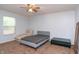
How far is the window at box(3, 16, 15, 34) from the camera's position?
207 inches

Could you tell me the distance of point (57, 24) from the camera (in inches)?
224

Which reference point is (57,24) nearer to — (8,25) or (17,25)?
(17,25)

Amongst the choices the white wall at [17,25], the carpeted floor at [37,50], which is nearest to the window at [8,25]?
the white wall at [17,25]

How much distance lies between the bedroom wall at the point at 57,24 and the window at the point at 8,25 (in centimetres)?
174

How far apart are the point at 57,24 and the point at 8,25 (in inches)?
127

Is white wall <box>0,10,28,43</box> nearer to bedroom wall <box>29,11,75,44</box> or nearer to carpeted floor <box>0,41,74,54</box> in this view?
bedroom wall <box>29,11,75,44</box>

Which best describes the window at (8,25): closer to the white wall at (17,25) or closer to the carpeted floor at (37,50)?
the white wall at (17,25)

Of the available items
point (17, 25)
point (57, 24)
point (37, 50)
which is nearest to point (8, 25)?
point (17, 25)

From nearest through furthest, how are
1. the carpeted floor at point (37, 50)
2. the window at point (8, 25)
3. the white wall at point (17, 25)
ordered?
the carpeted floor at point (37, 50)
the white wall at point (17, 25)
the window at point (8, 25)

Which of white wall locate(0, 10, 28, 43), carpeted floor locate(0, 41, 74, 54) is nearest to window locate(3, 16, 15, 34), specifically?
white wall locate(0, 10, 28, 43)

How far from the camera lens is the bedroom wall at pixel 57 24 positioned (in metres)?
5.04

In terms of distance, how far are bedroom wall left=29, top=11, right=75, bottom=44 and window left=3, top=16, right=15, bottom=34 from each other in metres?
1.74
